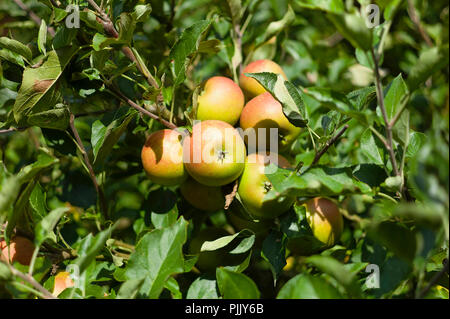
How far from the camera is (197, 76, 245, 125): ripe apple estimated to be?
1.27 m

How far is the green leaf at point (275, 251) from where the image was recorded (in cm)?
114

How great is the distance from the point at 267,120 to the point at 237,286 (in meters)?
0.52

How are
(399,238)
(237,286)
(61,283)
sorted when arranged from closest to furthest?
1. (399,238)
2. (237,286)
3. (61,283)

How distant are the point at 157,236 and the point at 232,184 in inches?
12.0

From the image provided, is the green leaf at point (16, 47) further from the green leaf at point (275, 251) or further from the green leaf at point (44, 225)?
the green leaf at point (275, 251)

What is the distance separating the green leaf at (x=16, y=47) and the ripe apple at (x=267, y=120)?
604 mm

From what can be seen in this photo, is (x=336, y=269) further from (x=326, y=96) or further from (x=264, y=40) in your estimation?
(x=264, y=40)

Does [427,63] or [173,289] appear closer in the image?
[427,63]

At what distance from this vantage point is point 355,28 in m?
0.79

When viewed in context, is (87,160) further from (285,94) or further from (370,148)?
(370,148)

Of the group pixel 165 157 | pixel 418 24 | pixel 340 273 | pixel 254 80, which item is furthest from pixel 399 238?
pixel 418 24

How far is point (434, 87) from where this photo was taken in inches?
79.7

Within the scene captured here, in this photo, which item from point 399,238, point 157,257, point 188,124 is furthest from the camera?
point 188,124

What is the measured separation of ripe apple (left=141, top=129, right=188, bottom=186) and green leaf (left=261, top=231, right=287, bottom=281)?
0.98 feet
